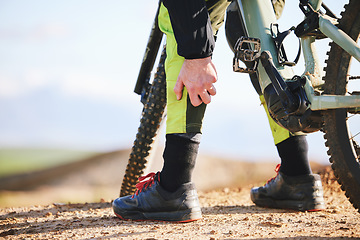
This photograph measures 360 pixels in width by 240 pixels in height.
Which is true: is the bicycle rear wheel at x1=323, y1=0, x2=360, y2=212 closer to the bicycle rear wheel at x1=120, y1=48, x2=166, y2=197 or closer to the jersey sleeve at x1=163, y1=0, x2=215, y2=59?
the jersey sleeve at x1=163, y1=0, x2=215, y2=59

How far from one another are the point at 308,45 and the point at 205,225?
3.04 feet

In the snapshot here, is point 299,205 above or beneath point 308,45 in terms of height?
beneath

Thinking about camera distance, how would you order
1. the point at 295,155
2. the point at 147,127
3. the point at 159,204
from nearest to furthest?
1. the point at 159,204
2. the point at 295,155
3. the point at 147,127

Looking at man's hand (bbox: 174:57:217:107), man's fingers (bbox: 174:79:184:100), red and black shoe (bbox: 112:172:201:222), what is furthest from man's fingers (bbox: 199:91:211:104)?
red and black shoe (bbox: 112:172:201:222)

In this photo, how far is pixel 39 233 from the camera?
5.78 feet

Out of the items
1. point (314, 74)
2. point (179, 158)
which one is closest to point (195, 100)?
point (179, 158)

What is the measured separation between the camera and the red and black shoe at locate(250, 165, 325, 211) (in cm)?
203

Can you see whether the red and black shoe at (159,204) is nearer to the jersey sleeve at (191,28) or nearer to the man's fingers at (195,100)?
the man's fingers at (195,100)

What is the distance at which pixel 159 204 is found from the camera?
1.87 meters

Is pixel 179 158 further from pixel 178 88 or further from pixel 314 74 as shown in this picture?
pixel 314 74

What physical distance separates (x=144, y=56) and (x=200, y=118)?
1.05 m

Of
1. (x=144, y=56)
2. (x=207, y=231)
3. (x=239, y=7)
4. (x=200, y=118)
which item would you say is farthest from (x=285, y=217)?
(x=144, y=56)

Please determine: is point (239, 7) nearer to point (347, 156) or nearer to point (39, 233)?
point (347, 156)

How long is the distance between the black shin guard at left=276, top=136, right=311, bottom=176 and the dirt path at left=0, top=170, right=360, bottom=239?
22 cm
